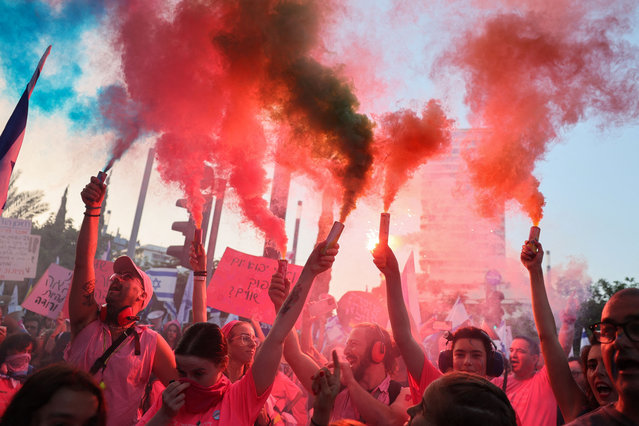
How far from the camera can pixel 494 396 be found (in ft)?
5.43

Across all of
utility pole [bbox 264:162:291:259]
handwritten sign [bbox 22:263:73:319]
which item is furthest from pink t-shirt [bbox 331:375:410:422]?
handwritten sign [bbox 22:263:73:319]

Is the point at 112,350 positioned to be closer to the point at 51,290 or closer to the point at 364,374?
the point at 364,374

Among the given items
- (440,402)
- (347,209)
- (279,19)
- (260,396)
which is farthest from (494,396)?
(279,19)

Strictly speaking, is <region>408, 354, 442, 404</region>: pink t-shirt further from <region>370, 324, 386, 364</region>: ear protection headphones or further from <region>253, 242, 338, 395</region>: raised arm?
<region>253, 242, 338, 395</region>: raised arm

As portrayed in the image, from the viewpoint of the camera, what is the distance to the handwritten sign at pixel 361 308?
9383mm

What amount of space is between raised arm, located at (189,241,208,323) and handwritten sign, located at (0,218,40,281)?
6818 millimetres

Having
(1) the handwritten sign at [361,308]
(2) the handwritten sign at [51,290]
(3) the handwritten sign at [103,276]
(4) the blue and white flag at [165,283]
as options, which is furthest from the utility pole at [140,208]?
(1) the handwritten sign at [361,308]

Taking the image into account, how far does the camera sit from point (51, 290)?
30.3 feet

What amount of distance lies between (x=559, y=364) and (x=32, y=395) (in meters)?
2.89

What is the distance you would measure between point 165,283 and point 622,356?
1251 cm

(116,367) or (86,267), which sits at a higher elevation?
(86,267)

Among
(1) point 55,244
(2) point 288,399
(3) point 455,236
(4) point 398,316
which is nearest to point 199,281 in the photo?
(4) point 398,316

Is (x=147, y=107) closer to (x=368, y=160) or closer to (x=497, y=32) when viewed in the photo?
(x=368, y=160)

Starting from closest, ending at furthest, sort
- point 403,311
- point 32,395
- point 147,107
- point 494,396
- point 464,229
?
point 494,396, point 32,395, point 403,311, point 147,107, point 464,229
